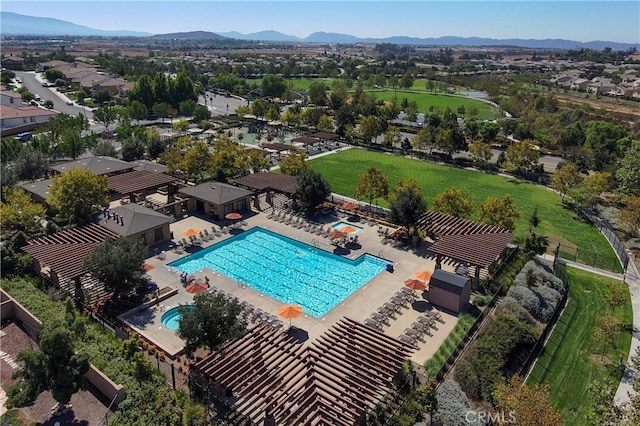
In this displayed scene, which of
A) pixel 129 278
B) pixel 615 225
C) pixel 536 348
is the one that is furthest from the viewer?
pixel 615 225

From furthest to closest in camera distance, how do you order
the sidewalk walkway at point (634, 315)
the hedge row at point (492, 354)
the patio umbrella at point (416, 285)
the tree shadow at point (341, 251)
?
the tree shadow at point (341, 251), the patio umbrella at point (416, 285), the sidewalk walkway at point (634, 315), the hedge row at point (492, 354)

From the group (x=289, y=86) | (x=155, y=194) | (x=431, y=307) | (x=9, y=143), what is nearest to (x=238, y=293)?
(x=431, y=307)

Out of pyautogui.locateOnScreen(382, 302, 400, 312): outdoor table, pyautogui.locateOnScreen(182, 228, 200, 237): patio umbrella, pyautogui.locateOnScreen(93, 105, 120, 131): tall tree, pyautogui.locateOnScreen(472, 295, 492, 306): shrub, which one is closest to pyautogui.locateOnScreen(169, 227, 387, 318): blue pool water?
pyautogui.locateOnScreen(182, 228, 200, 237): patio umbrella

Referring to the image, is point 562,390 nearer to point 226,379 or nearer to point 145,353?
point 226,379

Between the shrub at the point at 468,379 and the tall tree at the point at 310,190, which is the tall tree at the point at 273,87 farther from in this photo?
the shrub at the point at 468,379

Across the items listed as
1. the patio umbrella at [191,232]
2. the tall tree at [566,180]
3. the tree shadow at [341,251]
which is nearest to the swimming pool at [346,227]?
the tree shadow at [341,251]
